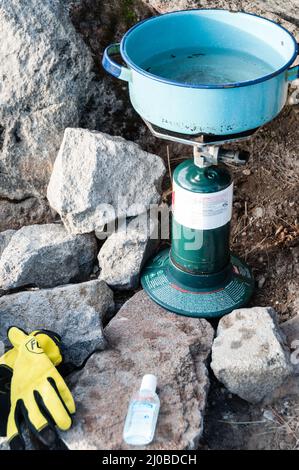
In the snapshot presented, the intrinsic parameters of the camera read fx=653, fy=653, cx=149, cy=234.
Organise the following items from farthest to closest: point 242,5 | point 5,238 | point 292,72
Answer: point 5,238 → point 242,5 → point 292,72

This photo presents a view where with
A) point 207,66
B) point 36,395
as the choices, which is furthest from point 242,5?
point 36,395

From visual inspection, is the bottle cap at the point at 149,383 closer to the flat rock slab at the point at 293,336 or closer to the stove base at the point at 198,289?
the stove base at the point at 198,289

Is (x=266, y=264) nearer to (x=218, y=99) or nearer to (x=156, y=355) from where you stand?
(x=156, y=355)

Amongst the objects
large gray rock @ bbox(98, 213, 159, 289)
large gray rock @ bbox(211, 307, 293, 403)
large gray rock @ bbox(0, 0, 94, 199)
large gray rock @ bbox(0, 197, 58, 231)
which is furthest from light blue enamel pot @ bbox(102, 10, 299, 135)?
large gray rock @ bbox(0, 197, 58, 231)

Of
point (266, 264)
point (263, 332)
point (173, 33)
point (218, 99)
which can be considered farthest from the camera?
point (266, 264)

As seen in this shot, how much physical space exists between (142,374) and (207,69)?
138 cm

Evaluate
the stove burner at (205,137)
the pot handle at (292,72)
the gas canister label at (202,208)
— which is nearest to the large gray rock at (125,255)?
the gas canister label at (202,208)

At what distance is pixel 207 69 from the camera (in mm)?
2949

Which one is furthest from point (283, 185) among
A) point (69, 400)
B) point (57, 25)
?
point (69, 400)

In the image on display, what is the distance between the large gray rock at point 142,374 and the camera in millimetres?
2479

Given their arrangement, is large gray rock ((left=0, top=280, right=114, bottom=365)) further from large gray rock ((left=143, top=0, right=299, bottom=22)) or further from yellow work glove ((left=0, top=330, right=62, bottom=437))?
large gray rock ((left=143, top=0, right=299, bottom=22))

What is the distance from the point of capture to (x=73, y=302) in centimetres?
302

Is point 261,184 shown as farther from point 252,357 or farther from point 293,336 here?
point 252,357

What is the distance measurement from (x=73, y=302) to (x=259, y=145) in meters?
1.39
